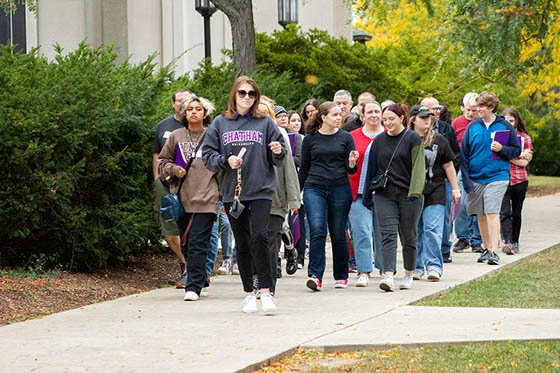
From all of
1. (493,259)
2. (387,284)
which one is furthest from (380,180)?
(493,259)

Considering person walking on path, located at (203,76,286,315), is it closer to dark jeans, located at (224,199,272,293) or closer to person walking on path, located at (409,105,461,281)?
dark jeans, located at (224,199,272,293)

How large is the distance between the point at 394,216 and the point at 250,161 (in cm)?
217

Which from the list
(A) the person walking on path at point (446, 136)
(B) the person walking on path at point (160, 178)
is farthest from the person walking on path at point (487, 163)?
(B) the person walking on path at point (160, 178)

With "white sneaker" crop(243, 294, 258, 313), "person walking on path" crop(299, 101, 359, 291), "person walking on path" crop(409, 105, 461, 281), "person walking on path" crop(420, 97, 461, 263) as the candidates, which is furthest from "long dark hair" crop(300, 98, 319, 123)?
"white sneaker" crop(243, 294, 258, 313)

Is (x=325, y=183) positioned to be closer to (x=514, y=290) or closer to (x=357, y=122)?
(x=514, y=290)

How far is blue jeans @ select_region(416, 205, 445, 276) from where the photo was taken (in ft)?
35.2

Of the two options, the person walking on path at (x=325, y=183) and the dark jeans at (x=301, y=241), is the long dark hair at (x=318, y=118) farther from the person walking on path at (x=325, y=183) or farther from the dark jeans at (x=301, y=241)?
the dark jeans at (x=301, y=241)

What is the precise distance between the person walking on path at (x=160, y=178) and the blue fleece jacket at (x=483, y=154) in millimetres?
3968

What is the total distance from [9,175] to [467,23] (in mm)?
9272

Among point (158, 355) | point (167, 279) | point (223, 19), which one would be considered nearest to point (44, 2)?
point (223, 19)

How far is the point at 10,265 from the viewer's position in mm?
10414

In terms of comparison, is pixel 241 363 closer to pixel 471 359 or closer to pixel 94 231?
pixel 471 359

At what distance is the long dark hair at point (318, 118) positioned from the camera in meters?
9.84

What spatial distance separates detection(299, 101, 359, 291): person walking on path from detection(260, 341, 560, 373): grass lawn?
324 cm
